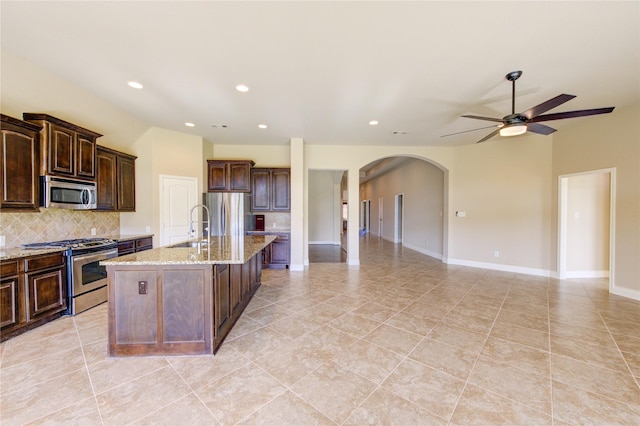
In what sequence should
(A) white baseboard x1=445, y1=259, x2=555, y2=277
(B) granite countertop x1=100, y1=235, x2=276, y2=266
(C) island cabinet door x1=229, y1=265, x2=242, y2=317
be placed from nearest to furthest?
1. (B) granite countertop x1=100, y1=235, x2=276, y2=266
2. (C) island cabinet door x1=229, y1=265, x2=242, y2=317
3. (A) white baseboard x1=445, y1=259, x2=555, y2=277

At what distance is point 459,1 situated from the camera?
190 cm

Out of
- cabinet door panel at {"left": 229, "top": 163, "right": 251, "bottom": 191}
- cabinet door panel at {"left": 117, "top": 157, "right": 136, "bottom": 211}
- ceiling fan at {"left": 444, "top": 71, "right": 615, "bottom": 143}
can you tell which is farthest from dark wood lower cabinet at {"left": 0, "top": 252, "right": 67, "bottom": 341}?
ceiling fan at {"left": 444, "top": 71, "right": 615, "bottom": 143}

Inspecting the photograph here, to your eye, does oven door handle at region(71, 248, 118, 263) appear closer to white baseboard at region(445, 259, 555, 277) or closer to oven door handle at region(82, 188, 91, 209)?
oven door handle at region(82, 188, 91, 209)

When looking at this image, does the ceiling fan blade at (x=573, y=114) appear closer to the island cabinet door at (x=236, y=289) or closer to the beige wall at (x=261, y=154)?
the island cabinet door at (x=236, y=289)

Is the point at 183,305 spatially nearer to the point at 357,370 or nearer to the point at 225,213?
the point at 357,370

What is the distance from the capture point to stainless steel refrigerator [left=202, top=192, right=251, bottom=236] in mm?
5285

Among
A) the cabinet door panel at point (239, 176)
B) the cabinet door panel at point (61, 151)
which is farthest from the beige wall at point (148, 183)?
the cabinet door panel at point (61, 151)

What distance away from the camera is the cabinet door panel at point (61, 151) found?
10.1 ft

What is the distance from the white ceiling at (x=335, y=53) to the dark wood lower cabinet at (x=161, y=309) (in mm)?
2074

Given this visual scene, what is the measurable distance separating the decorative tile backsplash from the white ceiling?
5.82 ft

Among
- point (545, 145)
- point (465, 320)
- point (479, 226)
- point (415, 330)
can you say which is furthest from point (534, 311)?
point (545, 145)

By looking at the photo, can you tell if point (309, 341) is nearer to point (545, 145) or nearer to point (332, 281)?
point (332, 281)

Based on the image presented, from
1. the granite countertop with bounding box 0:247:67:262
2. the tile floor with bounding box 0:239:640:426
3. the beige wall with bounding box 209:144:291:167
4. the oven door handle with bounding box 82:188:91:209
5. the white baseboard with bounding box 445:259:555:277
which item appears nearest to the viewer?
the tile floor with bounding box 0:239:640:426

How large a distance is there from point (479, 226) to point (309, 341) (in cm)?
513
